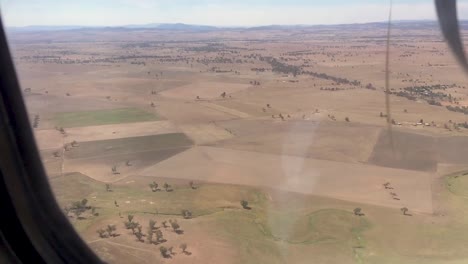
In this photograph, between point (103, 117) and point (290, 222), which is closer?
point (290, 222)

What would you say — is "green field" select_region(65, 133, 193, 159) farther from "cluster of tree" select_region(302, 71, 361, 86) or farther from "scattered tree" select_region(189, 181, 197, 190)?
"cluster of tree" select_region(302, 71, 361, 86)

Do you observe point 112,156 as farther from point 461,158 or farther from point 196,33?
point 196,33

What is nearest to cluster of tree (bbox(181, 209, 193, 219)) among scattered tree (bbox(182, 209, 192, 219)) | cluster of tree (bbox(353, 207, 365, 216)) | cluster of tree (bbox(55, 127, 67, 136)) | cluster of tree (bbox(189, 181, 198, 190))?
scattered tree (bbox(182, 209, 192, 219))

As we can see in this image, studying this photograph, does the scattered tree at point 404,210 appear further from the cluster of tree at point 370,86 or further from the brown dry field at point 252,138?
the cluster of tree at point 370,86

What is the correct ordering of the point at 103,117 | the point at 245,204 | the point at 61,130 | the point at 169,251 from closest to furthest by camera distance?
1. the point at 169,251
2. the point at 245,204
3. the point at 61,130
4. the point at 103,117

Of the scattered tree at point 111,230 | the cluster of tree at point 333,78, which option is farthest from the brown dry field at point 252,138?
the cluster of tree at point 333,78

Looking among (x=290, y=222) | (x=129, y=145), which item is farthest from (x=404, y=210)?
(x=129, y=145)

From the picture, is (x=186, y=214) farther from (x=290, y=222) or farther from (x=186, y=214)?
(x=290, y=222)

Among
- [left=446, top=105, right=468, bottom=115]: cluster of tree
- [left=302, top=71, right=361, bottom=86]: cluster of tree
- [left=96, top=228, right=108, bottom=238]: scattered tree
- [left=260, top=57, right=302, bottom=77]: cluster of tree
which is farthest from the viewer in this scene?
[left=260, top=57, right=302, bottom=77]: cluster of tree
